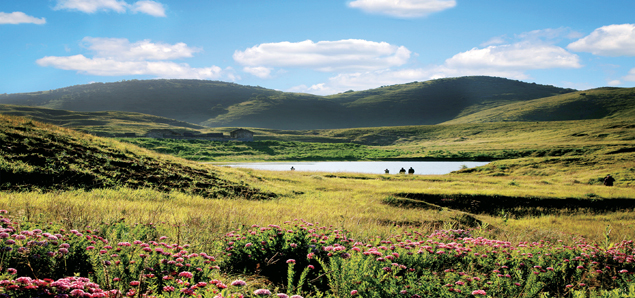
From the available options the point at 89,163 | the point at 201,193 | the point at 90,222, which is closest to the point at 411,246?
the point at 90,222

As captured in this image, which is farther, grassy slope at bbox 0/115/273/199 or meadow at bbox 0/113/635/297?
grassy slope at bbox 0/115/273/199

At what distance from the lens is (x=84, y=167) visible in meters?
15.0

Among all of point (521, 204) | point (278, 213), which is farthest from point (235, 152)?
point (278, 213)

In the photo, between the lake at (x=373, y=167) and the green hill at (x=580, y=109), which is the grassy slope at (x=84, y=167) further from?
the green hill at (x=580, y=109)

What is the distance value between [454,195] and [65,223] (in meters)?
19.6

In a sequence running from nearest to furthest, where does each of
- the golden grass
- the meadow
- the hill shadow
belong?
the meadow, the golden grass, the hill shadow

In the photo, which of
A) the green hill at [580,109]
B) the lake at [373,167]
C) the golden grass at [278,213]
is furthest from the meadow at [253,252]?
the green hill at [580,109]

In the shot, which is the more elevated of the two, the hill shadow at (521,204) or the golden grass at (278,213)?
the golden grass at (278,213)

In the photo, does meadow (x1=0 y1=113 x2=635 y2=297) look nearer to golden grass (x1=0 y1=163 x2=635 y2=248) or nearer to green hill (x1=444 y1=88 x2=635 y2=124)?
golden grass (x1=0 y1=163 x2=635 y2=248)

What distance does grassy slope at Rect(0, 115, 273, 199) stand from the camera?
41.7ft

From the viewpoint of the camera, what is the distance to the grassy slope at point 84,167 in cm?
1270

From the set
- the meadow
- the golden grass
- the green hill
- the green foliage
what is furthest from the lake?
the green hill

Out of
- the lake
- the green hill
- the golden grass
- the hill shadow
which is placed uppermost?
the green hill

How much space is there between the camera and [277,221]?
31.0ft
